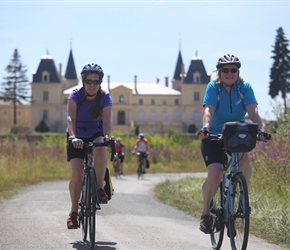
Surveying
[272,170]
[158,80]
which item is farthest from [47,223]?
[158,80]

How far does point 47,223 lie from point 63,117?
12273cm

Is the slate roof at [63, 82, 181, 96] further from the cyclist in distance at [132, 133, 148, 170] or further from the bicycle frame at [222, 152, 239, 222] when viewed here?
the bicycle frame at [222, 152, 239, 222]

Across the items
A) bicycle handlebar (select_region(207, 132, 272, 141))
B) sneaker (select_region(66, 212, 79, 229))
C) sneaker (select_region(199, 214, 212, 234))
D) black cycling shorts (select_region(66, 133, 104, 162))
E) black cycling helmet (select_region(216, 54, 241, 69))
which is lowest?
sneaker (select_region(66, 212, 79, 229))

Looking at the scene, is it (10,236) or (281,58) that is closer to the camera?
(10,236)

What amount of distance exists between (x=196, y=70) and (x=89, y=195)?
12747 centimetres

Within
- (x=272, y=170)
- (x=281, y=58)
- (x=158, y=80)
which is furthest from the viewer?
(x=158, y=80)

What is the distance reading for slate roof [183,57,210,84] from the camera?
135 meters

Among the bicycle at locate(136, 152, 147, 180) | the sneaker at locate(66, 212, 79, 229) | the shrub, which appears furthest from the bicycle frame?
the shrub

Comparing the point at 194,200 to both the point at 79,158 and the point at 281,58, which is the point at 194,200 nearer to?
the point at 79,158

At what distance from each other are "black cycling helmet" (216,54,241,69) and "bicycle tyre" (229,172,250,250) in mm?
1275

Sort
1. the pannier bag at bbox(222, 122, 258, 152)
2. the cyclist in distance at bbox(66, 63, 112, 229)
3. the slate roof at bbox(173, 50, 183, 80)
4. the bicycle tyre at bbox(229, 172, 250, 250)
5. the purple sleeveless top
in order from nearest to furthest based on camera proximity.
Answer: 1. the bicycle tyre at bbox(229, 172, 250, 250)
2. the pannier bag at bbox(222, 122, 258, 152)
3. the cyclist in distance at bbox(66, 63, 112, 229)
4. the purple sleeveless top
5. the slate roof at bbox(173, 50, 183, 80)

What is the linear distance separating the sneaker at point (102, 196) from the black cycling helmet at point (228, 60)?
2138mm

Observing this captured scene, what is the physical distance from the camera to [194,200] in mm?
15445

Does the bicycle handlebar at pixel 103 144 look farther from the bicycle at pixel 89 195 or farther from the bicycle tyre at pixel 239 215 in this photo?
the bicycle tyre at pixel 239 215
